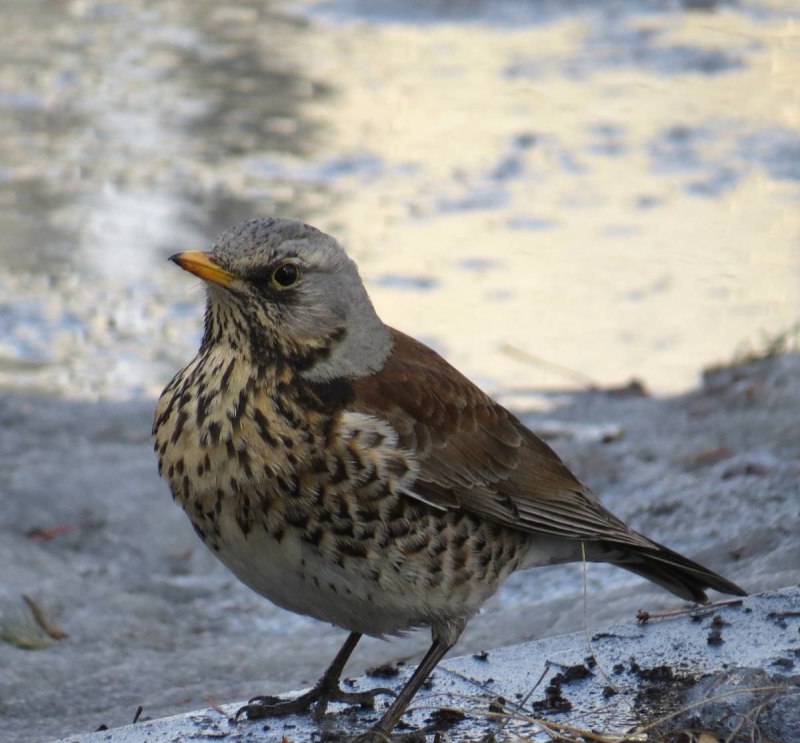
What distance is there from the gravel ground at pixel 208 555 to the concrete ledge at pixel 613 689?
289 millimetres

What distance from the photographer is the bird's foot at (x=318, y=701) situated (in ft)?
14.5

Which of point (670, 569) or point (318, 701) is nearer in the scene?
point (318, 701)

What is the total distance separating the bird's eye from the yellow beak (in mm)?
123

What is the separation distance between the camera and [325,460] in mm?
3994

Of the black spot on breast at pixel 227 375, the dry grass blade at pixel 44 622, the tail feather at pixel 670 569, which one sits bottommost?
the dry grass blade at pixel 44 622

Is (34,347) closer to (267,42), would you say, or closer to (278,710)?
(278,710)

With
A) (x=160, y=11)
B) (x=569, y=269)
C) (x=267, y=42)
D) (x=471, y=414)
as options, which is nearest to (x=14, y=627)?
(x=471, y=414)

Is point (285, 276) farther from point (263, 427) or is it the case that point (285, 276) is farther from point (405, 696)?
point (405, 696)

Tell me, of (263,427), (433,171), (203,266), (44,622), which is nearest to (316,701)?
(263,427)

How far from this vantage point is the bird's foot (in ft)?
14.5

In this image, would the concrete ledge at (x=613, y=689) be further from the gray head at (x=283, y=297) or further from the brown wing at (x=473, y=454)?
the gray head at (x=283, y=297)

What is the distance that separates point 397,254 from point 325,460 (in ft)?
19.6

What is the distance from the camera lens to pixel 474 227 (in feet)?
34.0

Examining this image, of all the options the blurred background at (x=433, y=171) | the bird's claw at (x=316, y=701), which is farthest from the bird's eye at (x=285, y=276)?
the blurred background at (x=433, y=171)
